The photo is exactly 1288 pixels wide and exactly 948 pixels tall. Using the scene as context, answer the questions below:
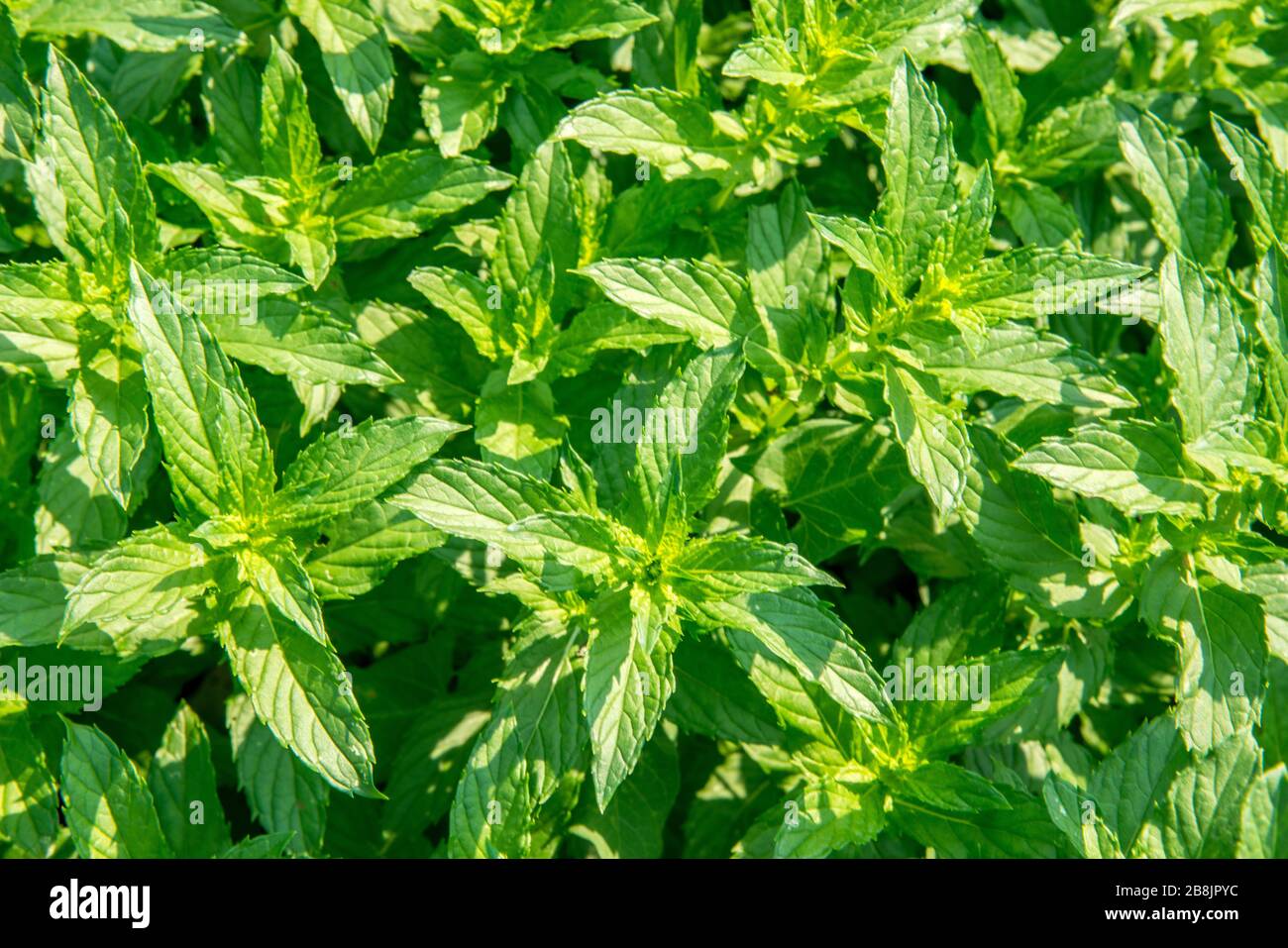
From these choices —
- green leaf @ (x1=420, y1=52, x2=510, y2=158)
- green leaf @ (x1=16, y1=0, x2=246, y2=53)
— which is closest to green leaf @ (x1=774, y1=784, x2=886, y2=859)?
green leaf @ (x1=420, y1=52, x2=510, y2=158)

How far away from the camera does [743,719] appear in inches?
120

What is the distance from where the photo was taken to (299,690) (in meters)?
2.62

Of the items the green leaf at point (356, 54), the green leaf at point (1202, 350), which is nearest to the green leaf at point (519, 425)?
the green leaf at point (356, 54)

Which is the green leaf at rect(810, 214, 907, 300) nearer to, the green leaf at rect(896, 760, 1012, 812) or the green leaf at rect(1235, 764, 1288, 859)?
the green leaf at rect(896, 760, 1012, 812)

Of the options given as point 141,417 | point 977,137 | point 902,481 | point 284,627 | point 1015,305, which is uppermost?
point 977,137

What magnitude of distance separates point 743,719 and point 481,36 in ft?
6.52

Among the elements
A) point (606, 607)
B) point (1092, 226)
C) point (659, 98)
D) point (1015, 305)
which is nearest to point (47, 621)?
point (606, 607)

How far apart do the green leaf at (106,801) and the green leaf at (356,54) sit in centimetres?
173

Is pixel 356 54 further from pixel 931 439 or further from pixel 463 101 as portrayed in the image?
pixel 931 439

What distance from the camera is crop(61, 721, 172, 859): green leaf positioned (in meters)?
2.74

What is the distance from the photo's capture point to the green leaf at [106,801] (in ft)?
8.98

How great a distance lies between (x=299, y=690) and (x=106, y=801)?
62 cm

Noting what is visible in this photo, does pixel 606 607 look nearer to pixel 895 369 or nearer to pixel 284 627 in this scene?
pixel 284 627

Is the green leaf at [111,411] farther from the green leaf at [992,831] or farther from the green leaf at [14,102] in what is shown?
the green leaf at [992,831]
